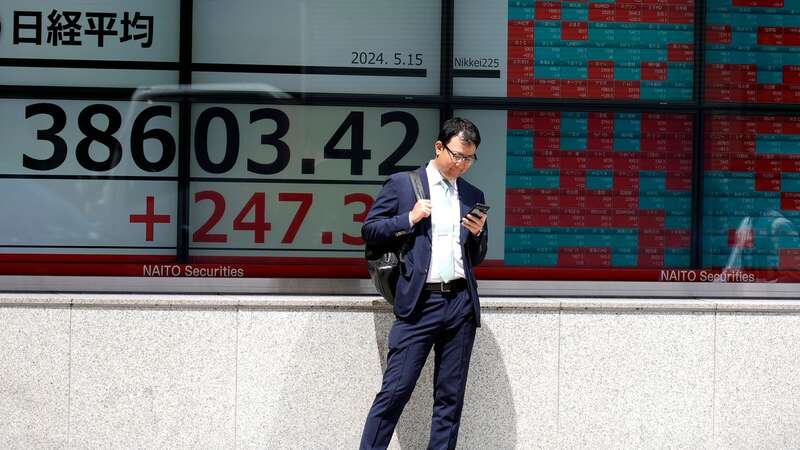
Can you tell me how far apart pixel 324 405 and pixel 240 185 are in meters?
1.50

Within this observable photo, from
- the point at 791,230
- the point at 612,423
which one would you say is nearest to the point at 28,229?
the point at 612,423

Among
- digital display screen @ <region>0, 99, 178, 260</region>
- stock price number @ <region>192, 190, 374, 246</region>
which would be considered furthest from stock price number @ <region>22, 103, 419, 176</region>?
stock price number @ <region>192, 190, 374, 246</region>

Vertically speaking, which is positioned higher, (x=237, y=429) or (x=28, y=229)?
(x=28, y=229)

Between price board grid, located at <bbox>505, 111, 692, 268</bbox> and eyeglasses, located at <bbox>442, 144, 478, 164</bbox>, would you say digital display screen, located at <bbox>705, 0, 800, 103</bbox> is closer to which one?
price board grid, located at <bbox>505, 111, 692, 268</bbox>

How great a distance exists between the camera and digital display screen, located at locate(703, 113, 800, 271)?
22.7 feet

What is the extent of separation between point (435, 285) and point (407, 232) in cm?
33

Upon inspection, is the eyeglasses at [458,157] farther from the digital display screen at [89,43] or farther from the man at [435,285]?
the digital display screen at [89,43]

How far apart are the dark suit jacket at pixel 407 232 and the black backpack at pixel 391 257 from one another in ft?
0.10

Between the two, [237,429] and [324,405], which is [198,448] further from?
[324,405]

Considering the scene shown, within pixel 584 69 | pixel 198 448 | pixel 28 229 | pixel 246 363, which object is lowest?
pixel 198 448

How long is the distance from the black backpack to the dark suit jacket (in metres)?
0.03

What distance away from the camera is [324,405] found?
644 centimetres

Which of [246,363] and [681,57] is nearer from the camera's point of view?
[246,363]

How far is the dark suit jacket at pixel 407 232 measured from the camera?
5586 mm
